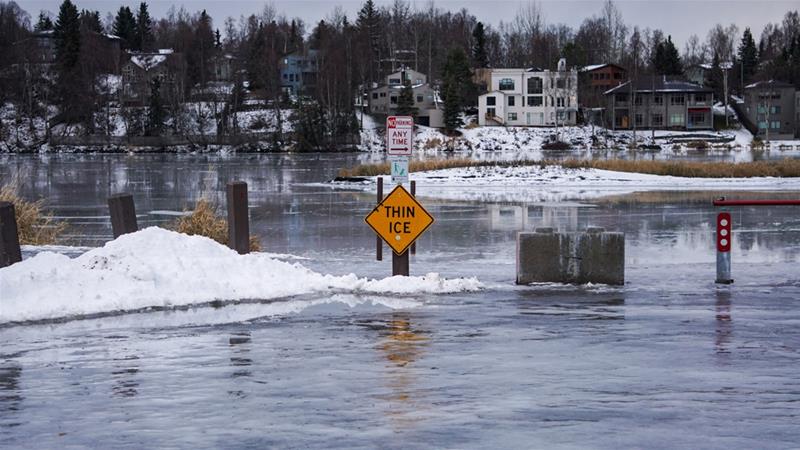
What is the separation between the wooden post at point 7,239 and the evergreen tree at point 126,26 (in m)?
179

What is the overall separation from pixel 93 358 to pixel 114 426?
2.75 metres

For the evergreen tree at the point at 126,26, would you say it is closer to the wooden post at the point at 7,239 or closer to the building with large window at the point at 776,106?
the building with large window at the point at 776,106

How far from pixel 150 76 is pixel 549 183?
112565mm

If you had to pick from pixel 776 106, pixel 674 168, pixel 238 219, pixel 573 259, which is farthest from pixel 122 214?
pixel 776 106

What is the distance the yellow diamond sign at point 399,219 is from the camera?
50.0 ft

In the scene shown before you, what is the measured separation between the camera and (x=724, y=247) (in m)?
15.4

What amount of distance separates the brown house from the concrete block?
136 meters

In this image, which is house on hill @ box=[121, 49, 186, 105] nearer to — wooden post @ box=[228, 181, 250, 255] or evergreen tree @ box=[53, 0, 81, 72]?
evergreen tree @ box=[53, 0, 81, 72]

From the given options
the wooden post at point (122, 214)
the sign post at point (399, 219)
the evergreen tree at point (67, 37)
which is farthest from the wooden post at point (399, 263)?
the evergreen tree at point (67, 37)

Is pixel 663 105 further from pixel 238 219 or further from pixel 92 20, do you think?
pixel 238 219

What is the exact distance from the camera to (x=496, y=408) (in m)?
8.03

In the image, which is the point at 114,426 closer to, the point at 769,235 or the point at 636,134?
the point at 769,235

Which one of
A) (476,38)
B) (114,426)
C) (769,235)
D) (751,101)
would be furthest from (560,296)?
(476,38)

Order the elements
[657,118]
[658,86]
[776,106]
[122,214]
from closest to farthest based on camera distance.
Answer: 1. [122,214]
2. [658,86]
3. [657,118]
4. [776,106]
